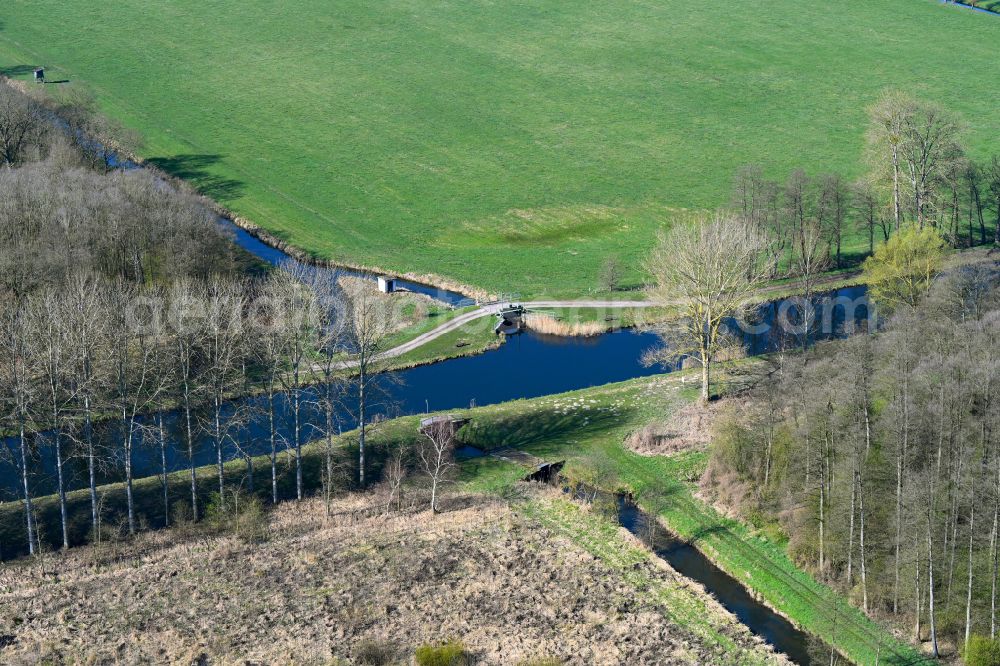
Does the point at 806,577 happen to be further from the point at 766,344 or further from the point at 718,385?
the point at 766,344

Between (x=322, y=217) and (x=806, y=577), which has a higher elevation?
(x=322, y=217)

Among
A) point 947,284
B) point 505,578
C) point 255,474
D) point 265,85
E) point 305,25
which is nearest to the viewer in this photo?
point 505,578

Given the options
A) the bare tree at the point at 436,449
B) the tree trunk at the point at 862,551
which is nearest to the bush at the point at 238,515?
the bare tree at the point at 436,449

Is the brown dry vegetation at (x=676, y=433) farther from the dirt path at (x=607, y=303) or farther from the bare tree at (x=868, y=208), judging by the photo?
the bare tree at (x=868, y=208)

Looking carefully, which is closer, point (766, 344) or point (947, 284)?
point (947, 284)

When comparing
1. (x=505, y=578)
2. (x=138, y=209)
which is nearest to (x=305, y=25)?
(x=138, y=209)

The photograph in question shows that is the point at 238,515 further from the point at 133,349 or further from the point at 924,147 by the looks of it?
the point at 924,147

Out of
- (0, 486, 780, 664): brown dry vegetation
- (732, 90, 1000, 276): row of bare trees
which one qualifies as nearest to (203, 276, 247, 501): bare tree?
(0, 486, 780, 664): brown dry vegetation
